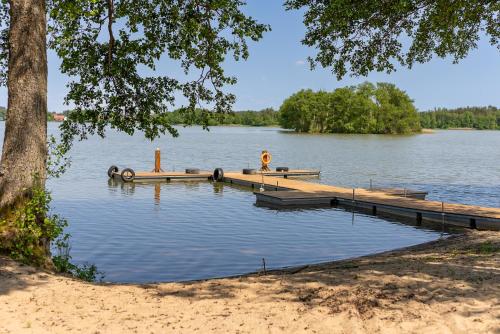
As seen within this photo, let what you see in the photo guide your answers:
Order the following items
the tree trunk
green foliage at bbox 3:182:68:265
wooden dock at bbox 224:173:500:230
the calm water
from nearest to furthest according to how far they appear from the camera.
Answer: green foliage at bbox 3:182:68:265
the tree trunk
the calm water
wooden dock at bbox 224:173:500:230

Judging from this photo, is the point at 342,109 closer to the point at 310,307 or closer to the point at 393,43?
the point at 393,43

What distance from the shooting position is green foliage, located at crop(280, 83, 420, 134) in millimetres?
159875

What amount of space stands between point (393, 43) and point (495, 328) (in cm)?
1168

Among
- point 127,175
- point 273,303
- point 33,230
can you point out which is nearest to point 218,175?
point 127,175

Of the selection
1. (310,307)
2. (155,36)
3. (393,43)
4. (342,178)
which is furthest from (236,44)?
(342,178)

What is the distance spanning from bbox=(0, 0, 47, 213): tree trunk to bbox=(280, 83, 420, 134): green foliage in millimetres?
151447

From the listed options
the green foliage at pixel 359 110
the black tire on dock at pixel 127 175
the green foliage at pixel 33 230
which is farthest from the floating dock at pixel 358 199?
the green foliage at pixel 359 110

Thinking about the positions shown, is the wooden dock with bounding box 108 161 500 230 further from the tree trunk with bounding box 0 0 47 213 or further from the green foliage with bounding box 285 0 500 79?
the tree trunk with bounding box 0 0 47 213

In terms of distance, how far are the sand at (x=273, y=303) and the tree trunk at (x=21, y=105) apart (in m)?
1.50

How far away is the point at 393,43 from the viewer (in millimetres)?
16453

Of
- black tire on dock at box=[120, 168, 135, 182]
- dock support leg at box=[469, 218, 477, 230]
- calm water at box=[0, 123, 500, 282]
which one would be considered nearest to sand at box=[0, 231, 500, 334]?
calm water at box=[0, 123, 500, 282]

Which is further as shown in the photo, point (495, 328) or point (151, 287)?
point (151, 287)

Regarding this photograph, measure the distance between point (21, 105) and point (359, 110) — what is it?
6093 inches

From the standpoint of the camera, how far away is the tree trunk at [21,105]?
1000 cm
